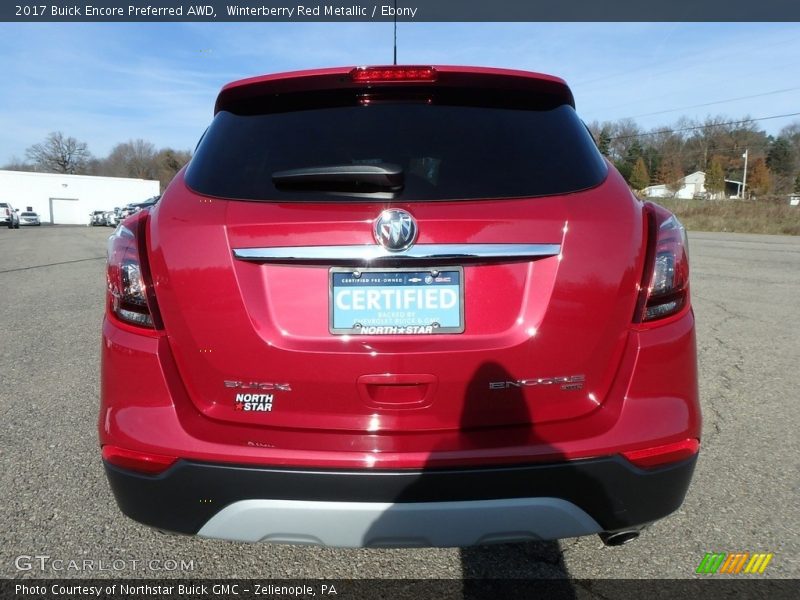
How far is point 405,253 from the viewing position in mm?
1654

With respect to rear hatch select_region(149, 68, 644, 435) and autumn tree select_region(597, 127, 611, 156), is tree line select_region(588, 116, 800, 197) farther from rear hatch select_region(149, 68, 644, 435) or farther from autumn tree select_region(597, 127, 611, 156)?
rear hatch select_region(149, 68, 644, 435)

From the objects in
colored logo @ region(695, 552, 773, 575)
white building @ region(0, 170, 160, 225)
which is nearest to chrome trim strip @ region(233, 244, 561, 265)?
colored logo @ region(695, 552, 773, 575)

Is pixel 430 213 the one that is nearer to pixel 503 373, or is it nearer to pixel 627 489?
pixel 503 373

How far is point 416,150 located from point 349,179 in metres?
0.28

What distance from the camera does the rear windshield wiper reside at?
5.61ft

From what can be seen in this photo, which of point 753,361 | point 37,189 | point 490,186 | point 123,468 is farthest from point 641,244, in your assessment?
point 37,189

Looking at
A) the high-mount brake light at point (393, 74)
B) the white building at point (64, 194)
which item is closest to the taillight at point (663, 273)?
the high-mount brake light at point (393, 74)

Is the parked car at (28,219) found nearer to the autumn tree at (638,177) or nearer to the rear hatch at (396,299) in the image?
the autumn tree at (638,177)

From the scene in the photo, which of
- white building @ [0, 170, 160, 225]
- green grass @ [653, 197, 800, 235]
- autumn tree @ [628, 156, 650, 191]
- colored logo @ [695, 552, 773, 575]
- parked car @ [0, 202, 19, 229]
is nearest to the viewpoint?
colored logo @ [695, 552, 773, 575]

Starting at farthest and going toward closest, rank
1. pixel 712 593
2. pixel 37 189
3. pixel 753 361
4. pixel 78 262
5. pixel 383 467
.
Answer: pixel 37 189 → pixel 78 262 → pixel 753 361 → pixel 712 593 → pixel 383 467

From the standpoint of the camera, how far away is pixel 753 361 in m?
5.05

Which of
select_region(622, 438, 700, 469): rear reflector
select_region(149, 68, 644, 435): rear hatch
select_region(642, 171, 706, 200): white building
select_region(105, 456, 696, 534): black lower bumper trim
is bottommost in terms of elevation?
select_region(105, 456, 696, 534): black lower bumper trim

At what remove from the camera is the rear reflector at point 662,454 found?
5.62 ft

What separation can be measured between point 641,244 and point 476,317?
1.85 ft
